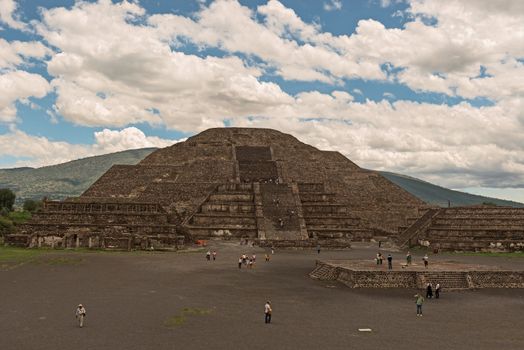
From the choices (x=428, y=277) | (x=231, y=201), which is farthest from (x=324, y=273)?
(x=231, y=201)

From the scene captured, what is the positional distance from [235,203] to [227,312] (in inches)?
1456

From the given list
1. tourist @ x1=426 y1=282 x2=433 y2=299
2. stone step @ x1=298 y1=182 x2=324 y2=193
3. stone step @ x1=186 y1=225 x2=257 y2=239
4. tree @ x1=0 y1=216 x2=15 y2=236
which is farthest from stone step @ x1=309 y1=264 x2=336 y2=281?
tree @ x1=0 y1=216 x2=15 y2=236

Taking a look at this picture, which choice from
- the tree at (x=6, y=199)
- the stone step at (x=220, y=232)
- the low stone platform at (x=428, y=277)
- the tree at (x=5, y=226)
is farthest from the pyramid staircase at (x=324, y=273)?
the tree at (x=6, y=199)

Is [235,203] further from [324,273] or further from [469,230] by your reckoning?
[324,273]

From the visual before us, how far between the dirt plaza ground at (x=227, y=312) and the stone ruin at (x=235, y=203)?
598 inches

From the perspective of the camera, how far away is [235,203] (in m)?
56.7

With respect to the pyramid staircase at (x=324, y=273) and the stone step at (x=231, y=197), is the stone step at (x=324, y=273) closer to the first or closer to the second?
the pyramid staircase at (x=324, y=273)

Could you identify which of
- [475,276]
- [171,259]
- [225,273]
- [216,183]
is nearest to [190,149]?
[216,183]

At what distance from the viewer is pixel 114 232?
1754 inches

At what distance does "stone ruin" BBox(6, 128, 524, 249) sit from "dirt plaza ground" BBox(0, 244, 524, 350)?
15195mm

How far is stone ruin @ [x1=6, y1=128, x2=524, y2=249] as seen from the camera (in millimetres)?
46531

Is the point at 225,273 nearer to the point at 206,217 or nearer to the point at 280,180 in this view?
the point at 206,217

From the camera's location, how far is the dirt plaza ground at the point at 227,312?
51.7ft

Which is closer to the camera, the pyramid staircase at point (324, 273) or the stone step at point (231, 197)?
the pyramid staircase at point (324, 273)
